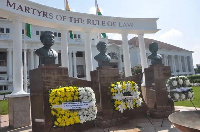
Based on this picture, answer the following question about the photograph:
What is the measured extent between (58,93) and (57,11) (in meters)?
8.71

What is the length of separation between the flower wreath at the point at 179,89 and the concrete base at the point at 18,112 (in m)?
7.16

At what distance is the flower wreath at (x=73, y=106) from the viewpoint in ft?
17.9

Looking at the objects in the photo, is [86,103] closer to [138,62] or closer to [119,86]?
[119,86]

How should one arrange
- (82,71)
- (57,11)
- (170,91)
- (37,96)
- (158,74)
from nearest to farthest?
(37,96) < (170,91) < (158,74) < (57,11) < (82,71)

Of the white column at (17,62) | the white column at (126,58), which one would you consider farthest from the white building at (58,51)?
the white column at (126,58)

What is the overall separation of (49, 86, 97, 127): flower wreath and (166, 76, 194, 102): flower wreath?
14.0 ft

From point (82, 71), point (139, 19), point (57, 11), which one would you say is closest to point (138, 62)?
point (82, 71)

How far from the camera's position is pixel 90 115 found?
19.1 feet

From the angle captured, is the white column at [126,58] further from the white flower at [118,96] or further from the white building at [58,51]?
the white building at [58,51]

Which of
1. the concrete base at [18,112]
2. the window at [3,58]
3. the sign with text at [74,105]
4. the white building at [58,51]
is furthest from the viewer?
the window at [3,58]

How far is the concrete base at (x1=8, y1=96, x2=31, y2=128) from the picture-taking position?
9.13 m

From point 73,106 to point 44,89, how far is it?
71.2 inches

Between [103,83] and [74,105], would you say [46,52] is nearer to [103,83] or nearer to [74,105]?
[103,83]

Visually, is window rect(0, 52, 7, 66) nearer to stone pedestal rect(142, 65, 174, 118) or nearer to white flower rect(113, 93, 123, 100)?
stone pedestal rect(142, 65, 174, 118)
